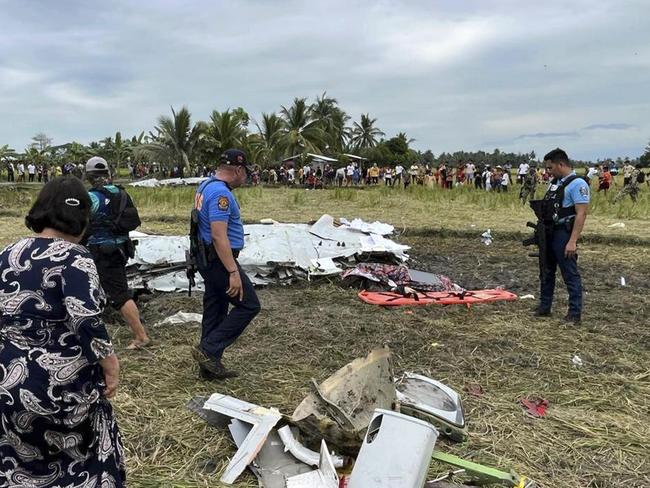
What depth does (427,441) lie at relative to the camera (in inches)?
97.2

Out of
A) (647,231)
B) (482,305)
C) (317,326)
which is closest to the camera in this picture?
(317,326)

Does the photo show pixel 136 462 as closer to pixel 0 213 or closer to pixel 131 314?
pixel 131 314

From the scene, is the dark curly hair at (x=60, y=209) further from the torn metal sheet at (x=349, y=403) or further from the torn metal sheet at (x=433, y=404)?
the torn metal sheet at (x=433, y=404)

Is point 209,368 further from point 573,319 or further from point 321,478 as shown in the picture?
point 573,319

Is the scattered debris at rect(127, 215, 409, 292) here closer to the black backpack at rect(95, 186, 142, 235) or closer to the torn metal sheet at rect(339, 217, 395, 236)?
the torn metal sheet at rect(339, 217, 395, 236)

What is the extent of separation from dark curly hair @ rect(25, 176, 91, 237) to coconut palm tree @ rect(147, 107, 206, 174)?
3544cm

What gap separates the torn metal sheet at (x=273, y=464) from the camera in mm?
2879

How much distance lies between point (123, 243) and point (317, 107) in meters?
46.0

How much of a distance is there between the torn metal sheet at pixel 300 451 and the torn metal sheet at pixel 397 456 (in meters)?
0.46

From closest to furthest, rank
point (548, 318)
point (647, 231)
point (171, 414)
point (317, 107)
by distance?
point (171, 414) < point (548, 318) < point (647, 231) < point (317, 107)

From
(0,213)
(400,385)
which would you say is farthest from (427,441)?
(0,213)

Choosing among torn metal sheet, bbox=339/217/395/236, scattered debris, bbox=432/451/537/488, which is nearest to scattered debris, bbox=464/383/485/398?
scattered debris, bbox=432/451/537/488

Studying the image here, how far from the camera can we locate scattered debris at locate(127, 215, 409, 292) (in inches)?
279

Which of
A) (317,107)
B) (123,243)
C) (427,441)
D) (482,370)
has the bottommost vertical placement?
(482,370)
